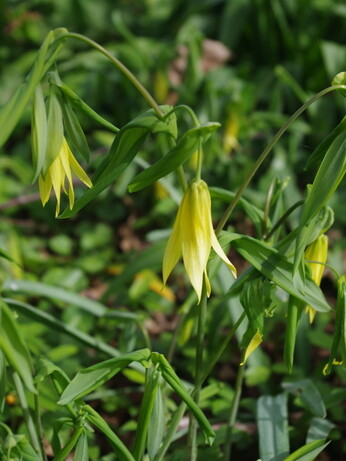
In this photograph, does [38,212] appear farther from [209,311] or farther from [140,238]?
[209,311]

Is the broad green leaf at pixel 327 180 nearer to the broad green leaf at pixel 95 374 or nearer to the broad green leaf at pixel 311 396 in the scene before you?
the broad green leaf at pixel 95 374

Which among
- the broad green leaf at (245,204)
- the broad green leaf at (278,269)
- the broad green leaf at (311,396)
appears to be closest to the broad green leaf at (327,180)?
the broad green leaf at (278,269)

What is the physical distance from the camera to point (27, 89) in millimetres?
1061

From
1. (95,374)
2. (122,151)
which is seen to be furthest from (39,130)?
(95,374)

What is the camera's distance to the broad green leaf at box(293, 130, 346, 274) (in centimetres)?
110

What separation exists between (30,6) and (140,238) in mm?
1434

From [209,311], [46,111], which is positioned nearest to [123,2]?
[209,311]

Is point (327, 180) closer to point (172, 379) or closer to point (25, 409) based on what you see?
point (172, 379)

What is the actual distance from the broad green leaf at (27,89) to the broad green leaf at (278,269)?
42 cm

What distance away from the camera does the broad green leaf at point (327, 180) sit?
1.10 meters

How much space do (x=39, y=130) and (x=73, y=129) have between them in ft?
0.37

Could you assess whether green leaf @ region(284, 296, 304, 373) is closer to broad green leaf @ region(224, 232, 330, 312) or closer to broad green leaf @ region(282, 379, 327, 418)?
broad green leaf @ region(224, 232, 330, 312)

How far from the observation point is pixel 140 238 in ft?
9.45

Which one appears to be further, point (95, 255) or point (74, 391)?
point (95, 255)
